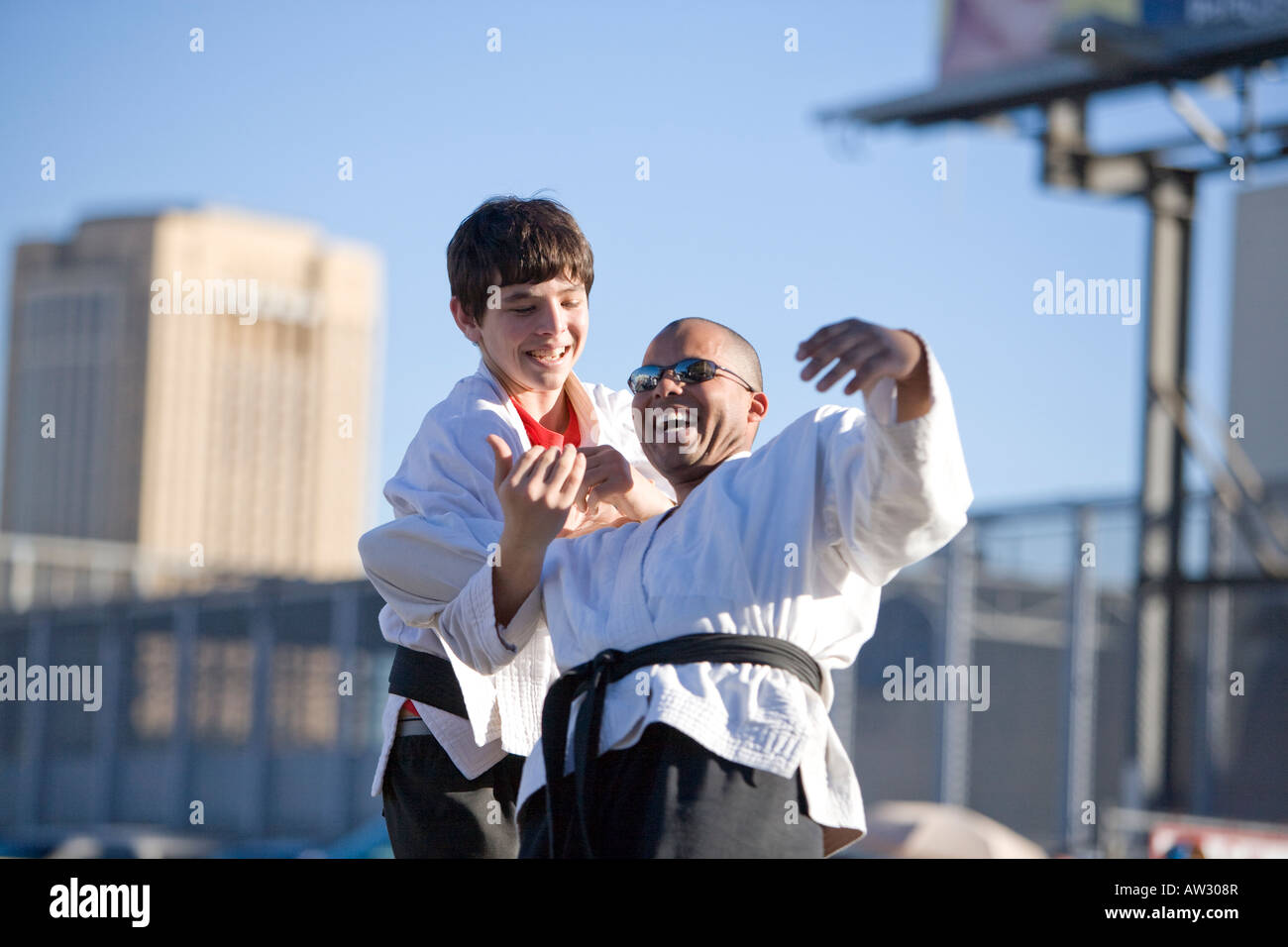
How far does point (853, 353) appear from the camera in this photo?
6.82ft

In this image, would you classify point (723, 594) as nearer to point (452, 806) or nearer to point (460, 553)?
point (460, 553)

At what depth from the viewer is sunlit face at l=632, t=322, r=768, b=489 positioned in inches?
99.7

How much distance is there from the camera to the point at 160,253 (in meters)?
103

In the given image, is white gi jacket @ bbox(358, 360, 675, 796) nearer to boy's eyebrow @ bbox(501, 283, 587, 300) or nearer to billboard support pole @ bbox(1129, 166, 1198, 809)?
boy's eyebrow @ bbox(501, 283, 587, 300)

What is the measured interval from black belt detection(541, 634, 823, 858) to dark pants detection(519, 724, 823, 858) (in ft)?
0.08

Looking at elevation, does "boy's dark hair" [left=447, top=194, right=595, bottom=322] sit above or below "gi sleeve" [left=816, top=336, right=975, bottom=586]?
above

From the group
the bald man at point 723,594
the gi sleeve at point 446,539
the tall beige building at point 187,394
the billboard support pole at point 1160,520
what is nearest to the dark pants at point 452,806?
the gi sleeve at point 446,539

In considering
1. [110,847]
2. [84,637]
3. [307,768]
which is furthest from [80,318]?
[110,847]

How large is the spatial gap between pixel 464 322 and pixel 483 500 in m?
0.40

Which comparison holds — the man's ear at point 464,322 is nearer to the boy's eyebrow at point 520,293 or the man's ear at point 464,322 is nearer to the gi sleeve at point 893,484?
the boy's eyebrow at point 520,293

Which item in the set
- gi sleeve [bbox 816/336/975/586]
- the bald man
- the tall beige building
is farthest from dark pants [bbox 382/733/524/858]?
the tall beige building

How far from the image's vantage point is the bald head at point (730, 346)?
2.55m

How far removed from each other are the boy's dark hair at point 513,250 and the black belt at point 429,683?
0.60 meters
